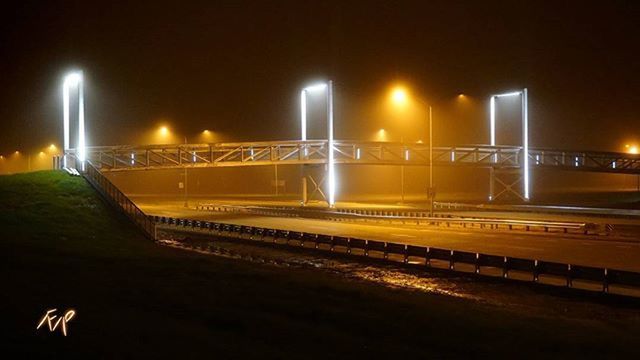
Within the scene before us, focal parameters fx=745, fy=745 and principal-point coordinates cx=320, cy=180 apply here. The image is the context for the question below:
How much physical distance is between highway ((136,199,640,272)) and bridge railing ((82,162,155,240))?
26.6 feet

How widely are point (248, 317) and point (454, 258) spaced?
10772 millimetres

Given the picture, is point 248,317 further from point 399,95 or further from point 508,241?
point 399,95

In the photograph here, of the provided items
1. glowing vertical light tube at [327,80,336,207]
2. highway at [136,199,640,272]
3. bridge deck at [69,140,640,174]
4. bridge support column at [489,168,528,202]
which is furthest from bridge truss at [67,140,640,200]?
highway at [136,199,640,272]

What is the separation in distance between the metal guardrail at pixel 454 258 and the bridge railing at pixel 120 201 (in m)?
4.00

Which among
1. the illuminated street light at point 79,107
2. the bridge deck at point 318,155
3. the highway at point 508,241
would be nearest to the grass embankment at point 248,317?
the highway at point 508,241

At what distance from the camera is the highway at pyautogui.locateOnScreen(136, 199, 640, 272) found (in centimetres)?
2867

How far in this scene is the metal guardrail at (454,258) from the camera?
20781 millimetres

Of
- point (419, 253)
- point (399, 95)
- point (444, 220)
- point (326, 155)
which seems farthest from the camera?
point (326, 155)

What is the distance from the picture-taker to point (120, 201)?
4678 centimetres

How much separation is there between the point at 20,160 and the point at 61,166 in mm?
41149

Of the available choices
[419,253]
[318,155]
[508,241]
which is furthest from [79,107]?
[419,253]

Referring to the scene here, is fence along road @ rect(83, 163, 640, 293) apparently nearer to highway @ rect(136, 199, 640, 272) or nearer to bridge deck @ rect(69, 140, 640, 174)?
highway @ rect(136, 199, 640, 272)

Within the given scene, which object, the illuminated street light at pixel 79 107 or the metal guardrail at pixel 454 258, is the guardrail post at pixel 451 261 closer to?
the metal guardrail at pixel 454 258

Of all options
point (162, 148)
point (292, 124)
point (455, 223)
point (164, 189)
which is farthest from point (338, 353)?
point (164, 189)
